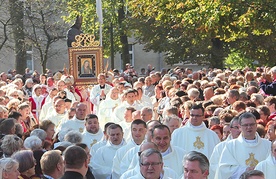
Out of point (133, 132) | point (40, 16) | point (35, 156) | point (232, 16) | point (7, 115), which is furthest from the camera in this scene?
point (40, 16)

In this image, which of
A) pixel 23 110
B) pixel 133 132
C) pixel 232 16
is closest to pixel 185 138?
pixel 133 132

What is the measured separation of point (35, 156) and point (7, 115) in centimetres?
456

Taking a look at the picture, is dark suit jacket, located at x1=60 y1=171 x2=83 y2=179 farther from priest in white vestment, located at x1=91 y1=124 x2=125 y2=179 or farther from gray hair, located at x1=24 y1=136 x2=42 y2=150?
priest in white vestment, located at x1=91 y1=124 x2=125 y2=179

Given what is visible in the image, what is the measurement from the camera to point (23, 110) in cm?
1445

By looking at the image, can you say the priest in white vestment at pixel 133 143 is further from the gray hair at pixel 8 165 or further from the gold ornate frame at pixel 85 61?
the gold ornate frame at pixel 85 61

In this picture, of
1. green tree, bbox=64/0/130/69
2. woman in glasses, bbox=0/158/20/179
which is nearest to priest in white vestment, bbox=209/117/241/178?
woman in glasses, bbox=0/158/20/179

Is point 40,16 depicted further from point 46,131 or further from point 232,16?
point 46,131

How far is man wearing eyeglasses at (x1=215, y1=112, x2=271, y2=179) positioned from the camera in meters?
10.0

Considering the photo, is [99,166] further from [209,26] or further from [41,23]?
[41,23]

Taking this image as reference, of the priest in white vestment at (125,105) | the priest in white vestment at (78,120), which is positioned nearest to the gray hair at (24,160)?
the priest in white vestment at (78,120)

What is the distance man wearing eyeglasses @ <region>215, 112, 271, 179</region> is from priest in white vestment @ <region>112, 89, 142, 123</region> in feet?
22.0

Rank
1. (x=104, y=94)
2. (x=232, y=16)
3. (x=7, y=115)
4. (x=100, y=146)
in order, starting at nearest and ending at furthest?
(x=100, y=146)
(x=7, y=115)
(x=232, y=16)
(x=104, y=94)

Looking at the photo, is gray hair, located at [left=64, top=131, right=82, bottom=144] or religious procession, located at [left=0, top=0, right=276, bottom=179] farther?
gray hair, located at [left=64, top=131, right=82, bottom=144]

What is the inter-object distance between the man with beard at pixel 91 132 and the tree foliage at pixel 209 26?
5.83 meters
